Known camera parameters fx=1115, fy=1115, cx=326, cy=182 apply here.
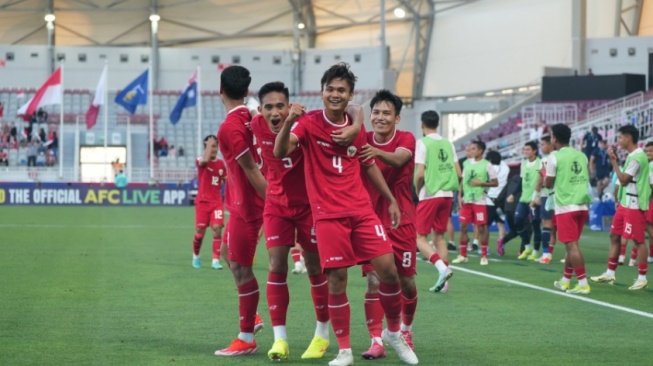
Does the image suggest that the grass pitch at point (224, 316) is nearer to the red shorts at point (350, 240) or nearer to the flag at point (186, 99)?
the red shorts at point (350, 240)

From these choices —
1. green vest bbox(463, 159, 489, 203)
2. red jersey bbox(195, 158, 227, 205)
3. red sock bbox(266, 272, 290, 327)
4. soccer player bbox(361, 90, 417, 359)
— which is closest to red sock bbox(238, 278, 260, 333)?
red sock bbox(266, 272, 290, 327)

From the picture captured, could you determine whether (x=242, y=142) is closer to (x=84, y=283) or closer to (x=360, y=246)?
(x=360, y=246)

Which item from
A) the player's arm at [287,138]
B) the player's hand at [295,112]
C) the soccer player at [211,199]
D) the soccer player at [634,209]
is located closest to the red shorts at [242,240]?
the player's arm at [287,138]

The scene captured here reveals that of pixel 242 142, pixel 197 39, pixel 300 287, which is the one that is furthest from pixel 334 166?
pixel 197 39

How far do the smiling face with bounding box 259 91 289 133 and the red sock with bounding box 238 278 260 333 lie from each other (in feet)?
4.39

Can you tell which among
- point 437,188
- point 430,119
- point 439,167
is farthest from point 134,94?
point 430,119

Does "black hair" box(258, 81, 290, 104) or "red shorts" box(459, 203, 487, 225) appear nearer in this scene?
"black hair" box(258, 81, 290, 104)

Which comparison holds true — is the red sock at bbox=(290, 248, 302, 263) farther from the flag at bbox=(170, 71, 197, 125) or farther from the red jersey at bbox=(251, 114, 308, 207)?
the flag at bbox=(170, 71, 197, 125)

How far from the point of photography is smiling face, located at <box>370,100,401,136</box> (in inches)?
356

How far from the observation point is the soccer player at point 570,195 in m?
13.6

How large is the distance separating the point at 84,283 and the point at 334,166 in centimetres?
730

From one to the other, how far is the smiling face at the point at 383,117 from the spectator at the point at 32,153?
4688 centimetres

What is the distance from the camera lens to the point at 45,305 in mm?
12016

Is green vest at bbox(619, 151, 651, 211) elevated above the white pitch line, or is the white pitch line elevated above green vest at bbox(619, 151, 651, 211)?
green vest at bbox(619, 151, 651, 211)
